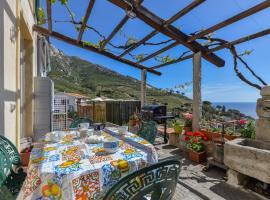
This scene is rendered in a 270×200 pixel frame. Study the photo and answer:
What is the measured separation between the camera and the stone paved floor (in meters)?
2.22

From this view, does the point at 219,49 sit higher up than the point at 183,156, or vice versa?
the point at 219,49

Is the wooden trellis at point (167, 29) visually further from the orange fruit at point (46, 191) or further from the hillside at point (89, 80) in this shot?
the hillside at point (89, 80)

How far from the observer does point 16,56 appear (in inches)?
105

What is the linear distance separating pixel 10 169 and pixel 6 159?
0.37ft

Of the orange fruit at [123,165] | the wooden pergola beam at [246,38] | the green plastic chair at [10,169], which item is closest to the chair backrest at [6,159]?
the green plastic chair at [10,169]

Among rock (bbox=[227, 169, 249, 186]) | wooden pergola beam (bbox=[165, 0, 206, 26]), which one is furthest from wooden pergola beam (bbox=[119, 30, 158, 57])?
rock (bbox=[227, 169, 249, 186])

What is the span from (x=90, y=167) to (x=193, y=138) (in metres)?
2.79

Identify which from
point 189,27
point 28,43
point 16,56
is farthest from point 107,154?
point 28,43

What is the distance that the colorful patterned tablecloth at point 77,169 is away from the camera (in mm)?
1130

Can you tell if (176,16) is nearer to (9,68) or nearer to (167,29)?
(167,29)

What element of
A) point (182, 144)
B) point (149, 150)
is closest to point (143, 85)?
point (182, 144)

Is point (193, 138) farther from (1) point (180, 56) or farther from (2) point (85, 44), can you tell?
(2) point (85, 44)

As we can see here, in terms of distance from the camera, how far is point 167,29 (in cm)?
342

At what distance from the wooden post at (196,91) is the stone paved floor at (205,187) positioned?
1.05 m
